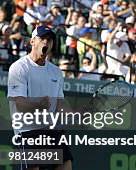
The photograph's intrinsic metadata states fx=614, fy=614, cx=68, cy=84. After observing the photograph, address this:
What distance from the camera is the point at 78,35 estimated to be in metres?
12.4

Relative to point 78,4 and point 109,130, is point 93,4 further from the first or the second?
point 109,130

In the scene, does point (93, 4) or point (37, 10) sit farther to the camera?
point (93, 4)

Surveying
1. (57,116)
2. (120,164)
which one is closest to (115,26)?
(120,164)

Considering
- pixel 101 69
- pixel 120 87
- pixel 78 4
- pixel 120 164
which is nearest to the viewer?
pixel 120 164

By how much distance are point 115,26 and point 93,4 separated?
175 cm

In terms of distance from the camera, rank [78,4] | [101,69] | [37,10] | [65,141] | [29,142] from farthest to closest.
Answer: [78,4], [37,10], [101,69], [65,141], [29,142]

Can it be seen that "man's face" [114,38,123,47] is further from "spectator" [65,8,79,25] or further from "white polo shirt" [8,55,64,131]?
A: "white polo shirt" [8,55,64,131]

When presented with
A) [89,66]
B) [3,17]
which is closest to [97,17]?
[89,66]

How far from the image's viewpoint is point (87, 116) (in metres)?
6.09

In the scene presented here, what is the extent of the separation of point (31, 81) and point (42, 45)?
33cm

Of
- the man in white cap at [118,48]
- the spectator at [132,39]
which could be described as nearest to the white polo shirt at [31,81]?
the man in white cap at [118,48]

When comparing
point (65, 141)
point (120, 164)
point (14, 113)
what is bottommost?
point (120, 164)

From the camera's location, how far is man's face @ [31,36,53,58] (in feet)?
17.5

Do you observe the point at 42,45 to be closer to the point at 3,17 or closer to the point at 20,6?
the point at 3,17
